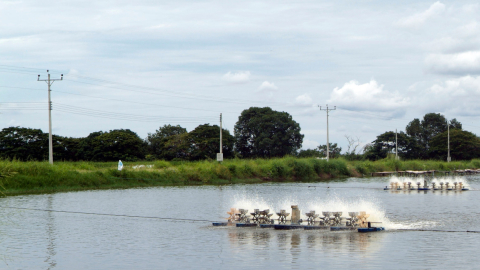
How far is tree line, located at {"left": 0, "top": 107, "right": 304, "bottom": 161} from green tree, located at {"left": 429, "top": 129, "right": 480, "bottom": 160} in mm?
30584

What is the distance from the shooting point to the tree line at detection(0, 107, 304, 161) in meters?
82.8

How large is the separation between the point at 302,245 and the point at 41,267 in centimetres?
793

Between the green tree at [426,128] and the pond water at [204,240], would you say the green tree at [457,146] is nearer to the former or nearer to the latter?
the green tree at [426,128]

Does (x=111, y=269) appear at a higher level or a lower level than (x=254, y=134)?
lower

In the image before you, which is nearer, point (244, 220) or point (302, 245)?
point (302, 245)

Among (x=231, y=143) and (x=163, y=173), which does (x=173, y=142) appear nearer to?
(x=231, y=143)

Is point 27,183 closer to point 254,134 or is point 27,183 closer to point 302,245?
point 302,245

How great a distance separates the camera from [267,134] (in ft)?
313

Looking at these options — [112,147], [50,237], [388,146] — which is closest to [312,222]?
[50,237]

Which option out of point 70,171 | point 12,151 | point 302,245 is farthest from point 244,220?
point 12,151

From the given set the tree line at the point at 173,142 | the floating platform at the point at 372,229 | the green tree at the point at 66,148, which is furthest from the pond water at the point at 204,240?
the green tree at the point at 66,148

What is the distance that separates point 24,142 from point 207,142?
27847 mm

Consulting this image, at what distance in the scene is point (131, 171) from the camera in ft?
165

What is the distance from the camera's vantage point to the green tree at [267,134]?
95.8 m
